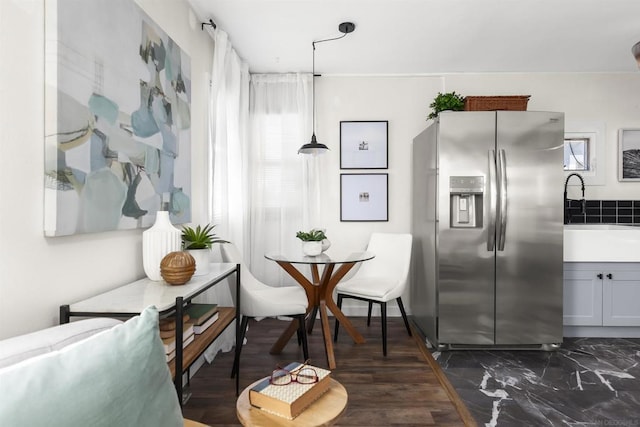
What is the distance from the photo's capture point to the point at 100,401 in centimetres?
62

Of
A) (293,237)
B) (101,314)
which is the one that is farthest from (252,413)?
(293,237)

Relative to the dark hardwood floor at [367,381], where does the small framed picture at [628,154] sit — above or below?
above

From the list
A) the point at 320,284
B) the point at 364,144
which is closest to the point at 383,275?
the point at 320,284

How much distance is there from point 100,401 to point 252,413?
723 mm

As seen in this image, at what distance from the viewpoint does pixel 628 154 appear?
3.64m

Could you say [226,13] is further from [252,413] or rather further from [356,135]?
[252,413]

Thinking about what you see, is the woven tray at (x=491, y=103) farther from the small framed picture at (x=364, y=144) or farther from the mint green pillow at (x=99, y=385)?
the mint green pillow at (x=99, y=385)

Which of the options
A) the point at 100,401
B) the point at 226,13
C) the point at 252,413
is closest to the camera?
the point at 100,401

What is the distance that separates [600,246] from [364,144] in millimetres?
2308

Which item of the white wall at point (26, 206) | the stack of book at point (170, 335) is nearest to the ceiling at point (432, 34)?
the white wall at point (26, 206)

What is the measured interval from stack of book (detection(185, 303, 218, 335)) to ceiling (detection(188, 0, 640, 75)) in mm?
2037

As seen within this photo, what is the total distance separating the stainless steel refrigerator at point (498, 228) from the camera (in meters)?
2.80

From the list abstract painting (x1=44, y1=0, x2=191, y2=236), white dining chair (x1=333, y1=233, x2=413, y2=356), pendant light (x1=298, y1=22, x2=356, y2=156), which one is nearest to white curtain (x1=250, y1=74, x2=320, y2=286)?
pendant light (x1=298, y1=22, x2=356, y2=156)

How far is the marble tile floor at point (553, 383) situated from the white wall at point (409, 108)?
1219mm
